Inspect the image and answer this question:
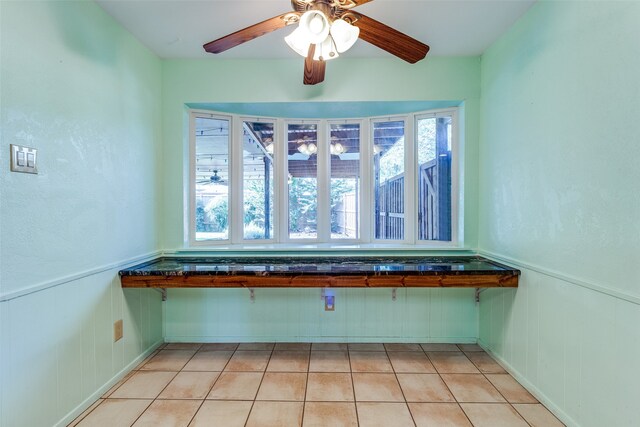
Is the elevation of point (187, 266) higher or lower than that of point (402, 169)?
lower

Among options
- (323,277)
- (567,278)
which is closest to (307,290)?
(323,277)

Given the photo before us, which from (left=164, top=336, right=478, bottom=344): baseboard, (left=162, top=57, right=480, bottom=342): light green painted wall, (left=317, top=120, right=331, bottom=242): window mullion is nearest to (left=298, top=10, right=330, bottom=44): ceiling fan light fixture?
(left=162, top=57, right=480, bottom=342): light green painted wall

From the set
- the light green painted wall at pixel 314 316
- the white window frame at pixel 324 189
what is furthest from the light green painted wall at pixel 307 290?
the white window frame at pixel 324 189

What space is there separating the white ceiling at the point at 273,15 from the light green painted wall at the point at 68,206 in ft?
0.60

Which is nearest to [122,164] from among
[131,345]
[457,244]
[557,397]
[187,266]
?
[187,266]

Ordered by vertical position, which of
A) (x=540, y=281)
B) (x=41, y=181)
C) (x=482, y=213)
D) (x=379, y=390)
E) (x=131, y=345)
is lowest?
(x=379, y=390)

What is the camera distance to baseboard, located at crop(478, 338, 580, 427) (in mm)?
1544

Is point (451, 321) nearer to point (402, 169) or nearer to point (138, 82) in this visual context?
point (402, 169)

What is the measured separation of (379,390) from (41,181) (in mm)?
2202

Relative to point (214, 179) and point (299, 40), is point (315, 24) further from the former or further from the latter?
point (214, 179)

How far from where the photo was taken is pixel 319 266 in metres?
2.09

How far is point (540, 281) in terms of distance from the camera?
1747mm

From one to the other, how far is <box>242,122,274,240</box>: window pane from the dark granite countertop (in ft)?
1.40

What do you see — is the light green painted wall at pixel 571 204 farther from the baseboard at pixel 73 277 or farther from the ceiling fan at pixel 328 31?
the baseboard at pixel 73 277
